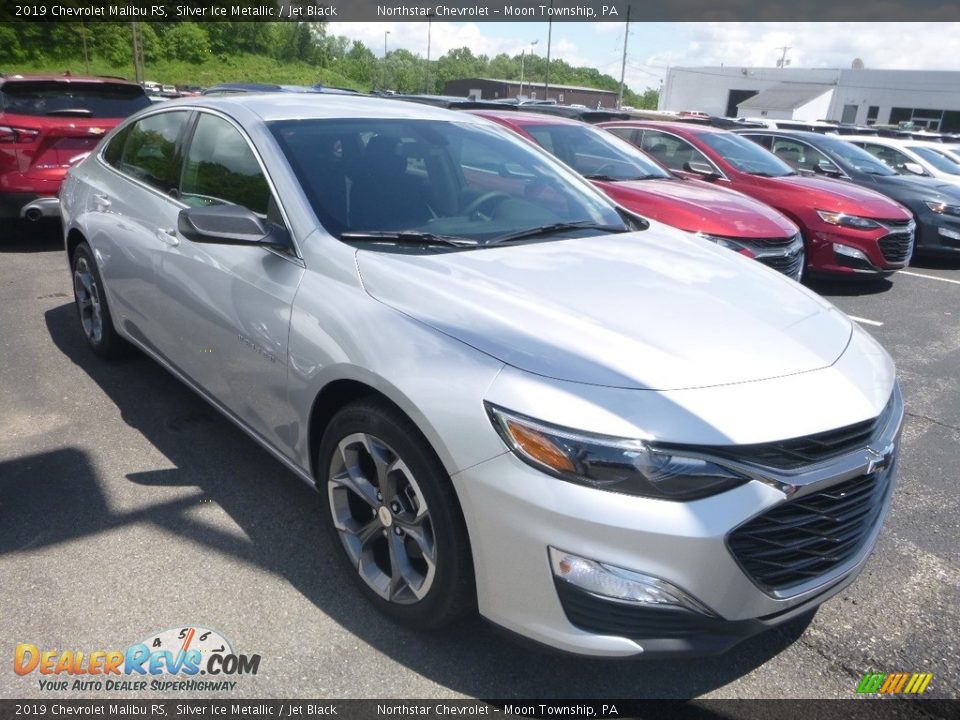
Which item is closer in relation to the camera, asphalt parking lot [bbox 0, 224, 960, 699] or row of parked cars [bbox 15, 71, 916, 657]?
row of parked cars [bbox 15, 71, 916, 657]

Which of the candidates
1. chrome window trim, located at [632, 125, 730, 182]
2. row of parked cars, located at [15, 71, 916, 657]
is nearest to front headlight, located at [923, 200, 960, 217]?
chrome window trim, located at [632, 125, 730, 182]

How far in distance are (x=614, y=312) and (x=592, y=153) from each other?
5.17m

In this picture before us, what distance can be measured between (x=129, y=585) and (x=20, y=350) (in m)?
2.94

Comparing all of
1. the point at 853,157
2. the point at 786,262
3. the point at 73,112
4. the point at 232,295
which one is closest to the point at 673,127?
the point at 786,262

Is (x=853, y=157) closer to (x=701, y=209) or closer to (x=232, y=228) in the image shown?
(x=701, y=209)

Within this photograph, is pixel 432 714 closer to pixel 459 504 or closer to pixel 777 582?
pixel 459 504

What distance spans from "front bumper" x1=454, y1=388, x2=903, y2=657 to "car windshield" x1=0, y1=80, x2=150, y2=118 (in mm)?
7155

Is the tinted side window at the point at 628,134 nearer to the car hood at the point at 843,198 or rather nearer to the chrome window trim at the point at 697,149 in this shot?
the chrome window trim at the point at 697,149

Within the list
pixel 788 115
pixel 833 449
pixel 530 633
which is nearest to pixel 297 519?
pixel 530 633

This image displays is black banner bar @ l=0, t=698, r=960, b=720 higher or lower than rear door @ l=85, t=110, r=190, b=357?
lower

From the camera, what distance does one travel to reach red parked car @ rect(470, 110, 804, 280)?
6.14 metres

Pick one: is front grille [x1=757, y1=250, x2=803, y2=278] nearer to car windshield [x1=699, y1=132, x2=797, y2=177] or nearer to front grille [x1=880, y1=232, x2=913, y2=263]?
front grille [x1=880, y1=232, x2=913, y2=263]

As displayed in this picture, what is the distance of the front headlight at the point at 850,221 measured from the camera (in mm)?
7457

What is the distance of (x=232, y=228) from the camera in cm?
272
